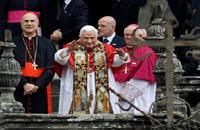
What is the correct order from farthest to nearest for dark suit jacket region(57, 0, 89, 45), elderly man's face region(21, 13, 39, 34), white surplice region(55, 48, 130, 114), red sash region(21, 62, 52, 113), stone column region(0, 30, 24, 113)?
1. dark suit jacket region(57, 0, 89, 45)
2. elderly man's face region(21, 13, 39, 34)
3. red sash region(21, 62, 52, 113)
4. white surplice region(55, 48, 130, 114)
5. stone column region(0, 30, 24, 113)

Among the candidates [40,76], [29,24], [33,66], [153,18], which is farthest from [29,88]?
[153,18]

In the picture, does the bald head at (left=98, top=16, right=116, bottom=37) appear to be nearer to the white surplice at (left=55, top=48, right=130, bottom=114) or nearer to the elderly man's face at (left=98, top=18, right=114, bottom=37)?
the elderly man's face at (left=98, top=18, right=114, bottom=37)

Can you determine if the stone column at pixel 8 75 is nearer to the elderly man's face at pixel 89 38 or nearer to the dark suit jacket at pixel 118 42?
the elderly man's face at pixel 89 38

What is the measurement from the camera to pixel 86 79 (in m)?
22.5

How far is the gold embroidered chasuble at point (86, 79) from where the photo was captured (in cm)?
2239

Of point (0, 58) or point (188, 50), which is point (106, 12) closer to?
point (188, 50)

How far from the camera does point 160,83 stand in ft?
74.2

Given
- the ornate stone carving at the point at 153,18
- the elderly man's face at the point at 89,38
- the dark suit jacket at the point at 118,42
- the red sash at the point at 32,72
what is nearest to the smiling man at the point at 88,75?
the elderly man's face at the point at 89,38

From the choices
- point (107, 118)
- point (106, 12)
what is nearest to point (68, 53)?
point (107, 118)

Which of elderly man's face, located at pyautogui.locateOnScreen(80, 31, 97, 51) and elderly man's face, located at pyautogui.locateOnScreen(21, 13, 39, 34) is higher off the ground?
elderly man's face, located at pyautogui.locateOnScreen(21, 13, 39, 34)

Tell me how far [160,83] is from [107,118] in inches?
90.0

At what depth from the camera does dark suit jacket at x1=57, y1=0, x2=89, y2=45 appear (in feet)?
79.5

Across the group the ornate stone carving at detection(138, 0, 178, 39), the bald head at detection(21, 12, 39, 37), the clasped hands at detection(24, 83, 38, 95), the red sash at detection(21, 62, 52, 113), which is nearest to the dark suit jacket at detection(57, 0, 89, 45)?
the ornate stone carving at detection(138, 0, 178, 39)

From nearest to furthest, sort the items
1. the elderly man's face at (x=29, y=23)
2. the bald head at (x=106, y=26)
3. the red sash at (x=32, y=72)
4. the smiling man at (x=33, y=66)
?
the smiling man at (x=33, y=66) < the red sash at (x=32, y=72) < the elderly man's face at (x=29, y=23) < the bald head at (x=106, y=26)
